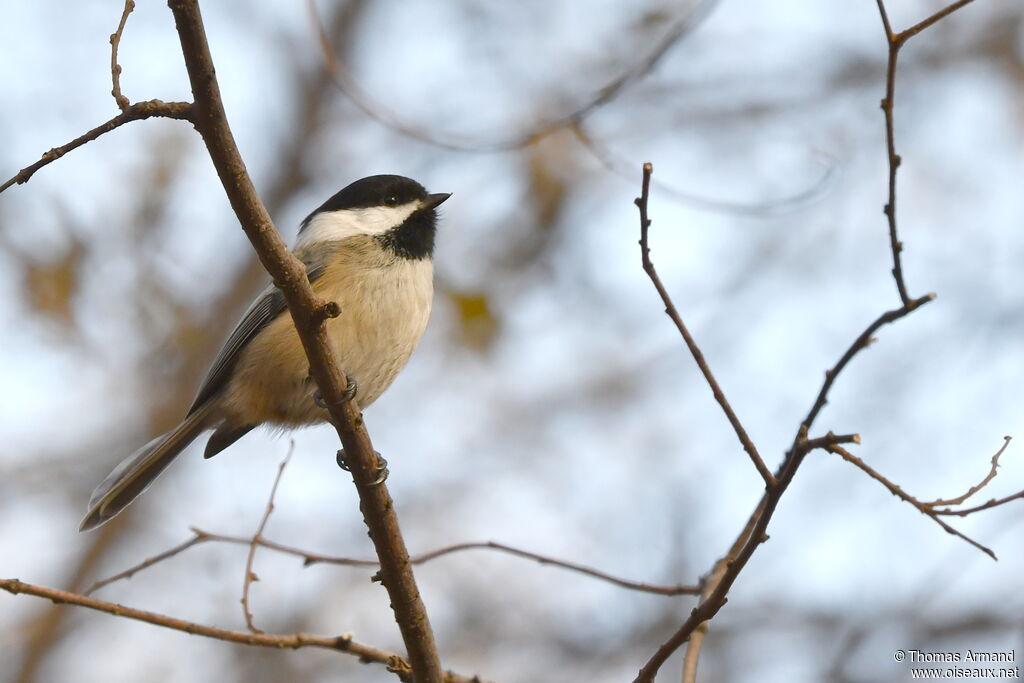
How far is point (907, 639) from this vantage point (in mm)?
5590

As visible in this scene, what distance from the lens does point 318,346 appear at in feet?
7.99

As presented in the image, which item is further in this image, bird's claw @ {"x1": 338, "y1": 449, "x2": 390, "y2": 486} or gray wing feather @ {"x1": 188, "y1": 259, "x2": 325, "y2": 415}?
gray wing feather @ {"x1": 188, "y1": 259, "x2": 325, "y2": 415}

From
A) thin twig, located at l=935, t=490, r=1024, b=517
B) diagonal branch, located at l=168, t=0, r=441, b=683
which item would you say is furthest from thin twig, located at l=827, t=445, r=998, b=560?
diagonal branch, located at l=168, t=0, r=441, b=683

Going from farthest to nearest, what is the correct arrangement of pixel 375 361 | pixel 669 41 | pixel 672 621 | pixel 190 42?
pixel 672 621
pixel 669 41
pixel 375 361
pixel 190 42

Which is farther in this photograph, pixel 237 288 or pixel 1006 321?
pixel 237 288

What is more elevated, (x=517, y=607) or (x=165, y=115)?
(x=517, y=607)

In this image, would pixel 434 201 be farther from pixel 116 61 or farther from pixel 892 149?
pixel 892 149

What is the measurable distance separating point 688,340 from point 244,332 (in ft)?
Answer: 6.92

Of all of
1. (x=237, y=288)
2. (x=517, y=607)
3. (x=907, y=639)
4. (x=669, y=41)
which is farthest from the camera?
(x=237, y=288)

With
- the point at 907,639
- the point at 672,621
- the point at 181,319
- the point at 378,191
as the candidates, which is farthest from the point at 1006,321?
the point at 181,319

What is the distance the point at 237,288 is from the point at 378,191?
14.2 feet

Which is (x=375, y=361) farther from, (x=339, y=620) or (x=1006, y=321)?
(x=1006, y=321)

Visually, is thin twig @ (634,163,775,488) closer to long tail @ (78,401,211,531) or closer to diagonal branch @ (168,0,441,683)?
diagonal branch @ (168,0,441,683)

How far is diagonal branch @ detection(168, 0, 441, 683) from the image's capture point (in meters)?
1.99
